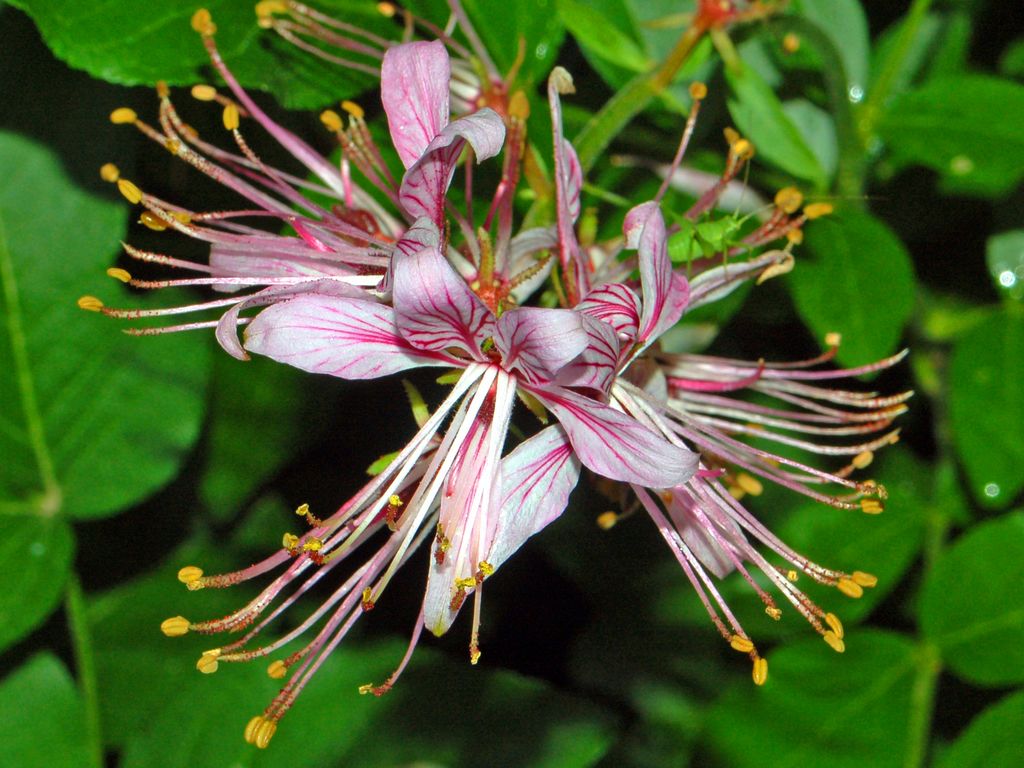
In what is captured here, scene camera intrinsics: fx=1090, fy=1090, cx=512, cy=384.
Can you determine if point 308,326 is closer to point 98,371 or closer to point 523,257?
point 523,257

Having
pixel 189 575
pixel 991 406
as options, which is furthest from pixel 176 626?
pixel 991 406

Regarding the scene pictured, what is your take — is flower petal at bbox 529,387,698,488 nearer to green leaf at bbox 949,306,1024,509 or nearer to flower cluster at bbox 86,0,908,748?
flower cluster at bbox 86,0,908,748


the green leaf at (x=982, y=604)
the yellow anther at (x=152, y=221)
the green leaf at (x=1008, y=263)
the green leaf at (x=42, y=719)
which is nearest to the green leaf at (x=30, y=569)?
the green leaf at (x=42, y=719)

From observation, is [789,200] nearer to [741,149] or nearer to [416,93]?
[741,149]

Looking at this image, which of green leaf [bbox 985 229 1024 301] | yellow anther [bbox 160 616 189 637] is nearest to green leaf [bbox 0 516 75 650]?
yellow anther [bbox 160 616 189 637]

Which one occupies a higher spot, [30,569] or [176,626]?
[176,626]

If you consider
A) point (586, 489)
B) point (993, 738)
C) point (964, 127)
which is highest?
point (964, 127)
